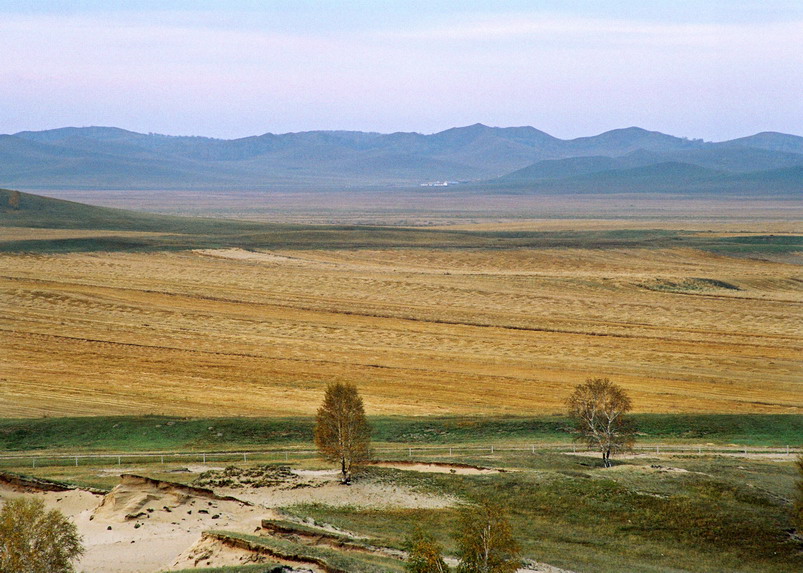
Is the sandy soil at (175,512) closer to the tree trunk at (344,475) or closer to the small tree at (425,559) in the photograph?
the tree trunk at (344,475)

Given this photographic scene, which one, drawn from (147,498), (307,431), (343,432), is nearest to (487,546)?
(147,498)

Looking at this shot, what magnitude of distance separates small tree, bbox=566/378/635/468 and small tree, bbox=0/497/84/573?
18579 millimetres

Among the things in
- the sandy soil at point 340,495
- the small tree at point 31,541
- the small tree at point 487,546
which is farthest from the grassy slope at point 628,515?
the small tree at point 31,541

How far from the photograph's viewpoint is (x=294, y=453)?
101 feet

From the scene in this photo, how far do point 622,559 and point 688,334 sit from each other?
40247 millimetres

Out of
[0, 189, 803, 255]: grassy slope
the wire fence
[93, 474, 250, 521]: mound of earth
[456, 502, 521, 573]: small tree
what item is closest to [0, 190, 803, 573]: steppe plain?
[93, 474, 250, 521]: mound of earth

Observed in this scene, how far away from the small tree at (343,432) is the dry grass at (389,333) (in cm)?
1270

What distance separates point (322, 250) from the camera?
98.2 metres

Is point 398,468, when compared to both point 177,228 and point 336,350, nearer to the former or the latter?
point 336,350

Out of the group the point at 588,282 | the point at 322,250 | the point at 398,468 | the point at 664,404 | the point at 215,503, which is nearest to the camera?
the point at 215,503

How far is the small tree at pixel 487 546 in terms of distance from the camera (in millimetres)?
15680

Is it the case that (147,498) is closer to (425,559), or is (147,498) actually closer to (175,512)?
(175,512)

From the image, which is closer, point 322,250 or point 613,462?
point 613,462

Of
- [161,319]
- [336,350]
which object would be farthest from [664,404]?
[161,319]
